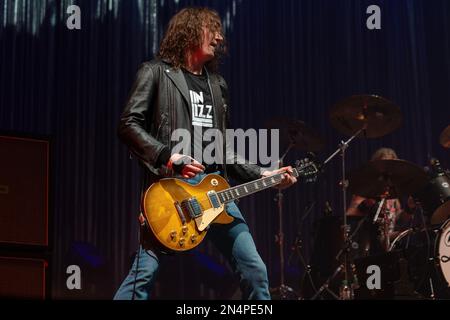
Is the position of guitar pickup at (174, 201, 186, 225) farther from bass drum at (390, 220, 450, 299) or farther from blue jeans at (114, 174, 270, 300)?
bass drum at (390, 220, 450, 299)

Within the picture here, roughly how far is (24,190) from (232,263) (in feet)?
3.56

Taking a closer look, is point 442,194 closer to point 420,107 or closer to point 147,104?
point 420,107

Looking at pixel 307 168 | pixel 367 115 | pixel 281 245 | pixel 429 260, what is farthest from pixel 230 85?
pixel 307 168

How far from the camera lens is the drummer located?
623cm

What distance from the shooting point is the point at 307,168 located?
4.30 m

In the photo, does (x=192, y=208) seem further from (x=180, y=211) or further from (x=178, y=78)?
(x=178, y=78)

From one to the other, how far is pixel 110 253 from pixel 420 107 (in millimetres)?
3297

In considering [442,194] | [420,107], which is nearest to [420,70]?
[420,107]

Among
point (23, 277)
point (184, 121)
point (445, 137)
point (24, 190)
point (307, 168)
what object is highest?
point (445, 137)

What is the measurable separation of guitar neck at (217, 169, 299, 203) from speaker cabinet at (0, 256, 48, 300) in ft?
3.08

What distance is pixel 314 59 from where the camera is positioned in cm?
742

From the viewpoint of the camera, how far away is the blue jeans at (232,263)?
3252 mm

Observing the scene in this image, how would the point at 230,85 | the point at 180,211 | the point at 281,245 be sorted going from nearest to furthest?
the point at 180,211 → the point at 281,245 → the point at 230,85

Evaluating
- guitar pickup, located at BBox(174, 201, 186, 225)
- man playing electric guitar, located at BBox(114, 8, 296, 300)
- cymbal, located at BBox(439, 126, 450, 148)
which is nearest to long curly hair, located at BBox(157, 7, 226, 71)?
man playing electric guitar, located at BBox(114, 8, 296, 300)
